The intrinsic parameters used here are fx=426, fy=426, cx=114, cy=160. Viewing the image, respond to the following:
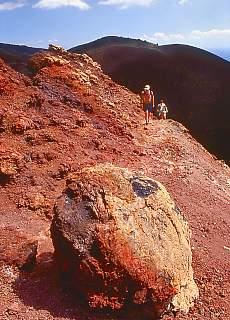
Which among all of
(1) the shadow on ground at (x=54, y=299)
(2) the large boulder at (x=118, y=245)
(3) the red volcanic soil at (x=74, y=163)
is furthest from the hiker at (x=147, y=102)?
(1) the shadow on ground at (x=54, y=299)

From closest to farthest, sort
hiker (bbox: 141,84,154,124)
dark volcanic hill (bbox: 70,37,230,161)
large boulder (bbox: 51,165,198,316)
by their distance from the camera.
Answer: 1. large boulder (bbox: 51,165,198,316)
2. hiker (bbox: 141,84,154,124)
3. dark volcanic hill (bbox: 70,37,230,161)

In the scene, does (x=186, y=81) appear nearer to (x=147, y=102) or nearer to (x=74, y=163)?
(x=147, y=102)

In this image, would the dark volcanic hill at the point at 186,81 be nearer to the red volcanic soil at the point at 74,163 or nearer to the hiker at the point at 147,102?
the red volcanic soil at the point at 74,163

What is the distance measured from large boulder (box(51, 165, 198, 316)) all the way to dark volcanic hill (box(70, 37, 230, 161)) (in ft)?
66.9

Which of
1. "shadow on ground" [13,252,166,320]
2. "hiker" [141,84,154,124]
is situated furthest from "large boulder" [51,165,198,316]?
"hiker" [141,84,154,124]

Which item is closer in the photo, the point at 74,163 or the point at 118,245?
the point at 118,245

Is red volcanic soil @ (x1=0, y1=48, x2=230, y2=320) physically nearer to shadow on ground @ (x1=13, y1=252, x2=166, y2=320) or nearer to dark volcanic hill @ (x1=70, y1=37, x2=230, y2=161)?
shadow on ground @ (x1=13, y1=252, x2=166, y2=320)

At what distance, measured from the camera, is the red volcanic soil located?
7996 millimetres

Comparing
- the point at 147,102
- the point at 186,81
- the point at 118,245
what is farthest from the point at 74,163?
the point at 186,81

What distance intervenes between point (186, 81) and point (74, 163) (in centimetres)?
2267

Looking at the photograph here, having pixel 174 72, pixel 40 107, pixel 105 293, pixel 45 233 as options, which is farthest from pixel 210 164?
pixel 174 72

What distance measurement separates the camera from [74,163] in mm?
12000

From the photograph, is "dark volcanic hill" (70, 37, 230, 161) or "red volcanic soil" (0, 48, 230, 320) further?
"dark volcanic hill" (70, 37, 230, 161)

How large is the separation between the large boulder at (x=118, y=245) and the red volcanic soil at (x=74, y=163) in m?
0.41
